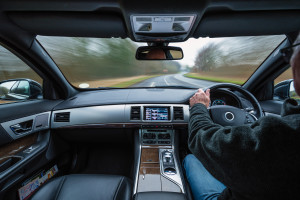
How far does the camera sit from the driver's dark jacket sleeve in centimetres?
66

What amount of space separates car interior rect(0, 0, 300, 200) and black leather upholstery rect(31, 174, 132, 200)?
0.03 feet

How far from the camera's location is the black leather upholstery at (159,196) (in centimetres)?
154

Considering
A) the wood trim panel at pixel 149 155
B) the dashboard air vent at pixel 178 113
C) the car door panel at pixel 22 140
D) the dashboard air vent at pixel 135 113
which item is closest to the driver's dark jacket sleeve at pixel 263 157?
the wood trim panel at pixel 149 155

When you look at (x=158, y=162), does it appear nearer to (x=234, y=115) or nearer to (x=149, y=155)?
(x=149, y=155)

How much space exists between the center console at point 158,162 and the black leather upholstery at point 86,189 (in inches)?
7.2

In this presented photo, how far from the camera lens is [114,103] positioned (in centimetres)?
269

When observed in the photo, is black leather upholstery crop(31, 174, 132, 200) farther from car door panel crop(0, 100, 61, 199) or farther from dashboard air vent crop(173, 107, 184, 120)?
dashboard air vent crop(173, 107, 184, 120)

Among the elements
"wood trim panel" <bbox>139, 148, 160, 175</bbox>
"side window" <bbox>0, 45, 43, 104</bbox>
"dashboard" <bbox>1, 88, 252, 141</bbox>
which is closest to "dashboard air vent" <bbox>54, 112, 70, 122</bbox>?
"dashboard" <bbox>1, 88, 252, 141</bbox>

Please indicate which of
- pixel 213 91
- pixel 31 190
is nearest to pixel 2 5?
pixel 31 190

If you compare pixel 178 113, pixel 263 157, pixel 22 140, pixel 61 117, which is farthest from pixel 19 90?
pixel 263 157

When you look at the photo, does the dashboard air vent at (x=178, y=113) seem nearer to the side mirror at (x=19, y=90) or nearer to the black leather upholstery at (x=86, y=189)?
the black leather upholstery at (x=86, y=189)

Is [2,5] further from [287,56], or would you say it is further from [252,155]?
[287,56]

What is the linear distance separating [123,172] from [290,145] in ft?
9.24

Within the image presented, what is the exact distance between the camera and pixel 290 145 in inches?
26.0
